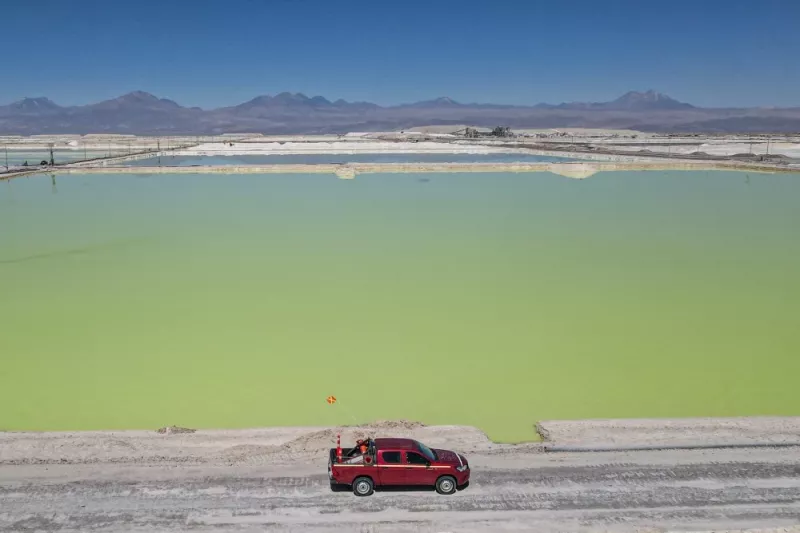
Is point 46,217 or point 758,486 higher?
point 46,217

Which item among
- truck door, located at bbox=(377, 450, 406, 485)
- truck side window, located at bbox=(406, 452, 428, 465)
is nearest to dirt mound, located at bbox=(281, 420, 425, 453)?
truck door, located at bbox=(377, 450, 406, 485)

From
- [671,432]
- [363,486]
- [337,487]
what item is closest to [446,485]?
[363,486]

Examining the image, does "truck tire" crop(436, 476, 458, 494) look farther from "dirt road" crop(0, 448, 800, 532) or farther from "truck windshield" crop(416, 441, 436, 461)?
"truck windshield" crop(416, 441, 436, 461)

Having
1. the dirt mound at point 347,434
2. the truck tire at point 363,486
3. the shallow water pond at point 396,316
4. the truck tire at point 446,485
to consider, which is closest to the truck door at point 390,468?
the truck tire at point 363,486

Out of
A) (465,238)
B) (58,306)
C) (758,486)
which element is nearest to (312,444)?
(758,486)

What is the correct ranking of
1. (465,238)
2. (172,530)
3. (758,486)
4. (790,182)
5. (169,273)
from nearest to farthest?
(172,530) < (758,486) < (169,273) < (465,238) < (790,182)

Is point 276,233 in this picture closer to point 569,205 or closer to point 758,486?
point 569,205
